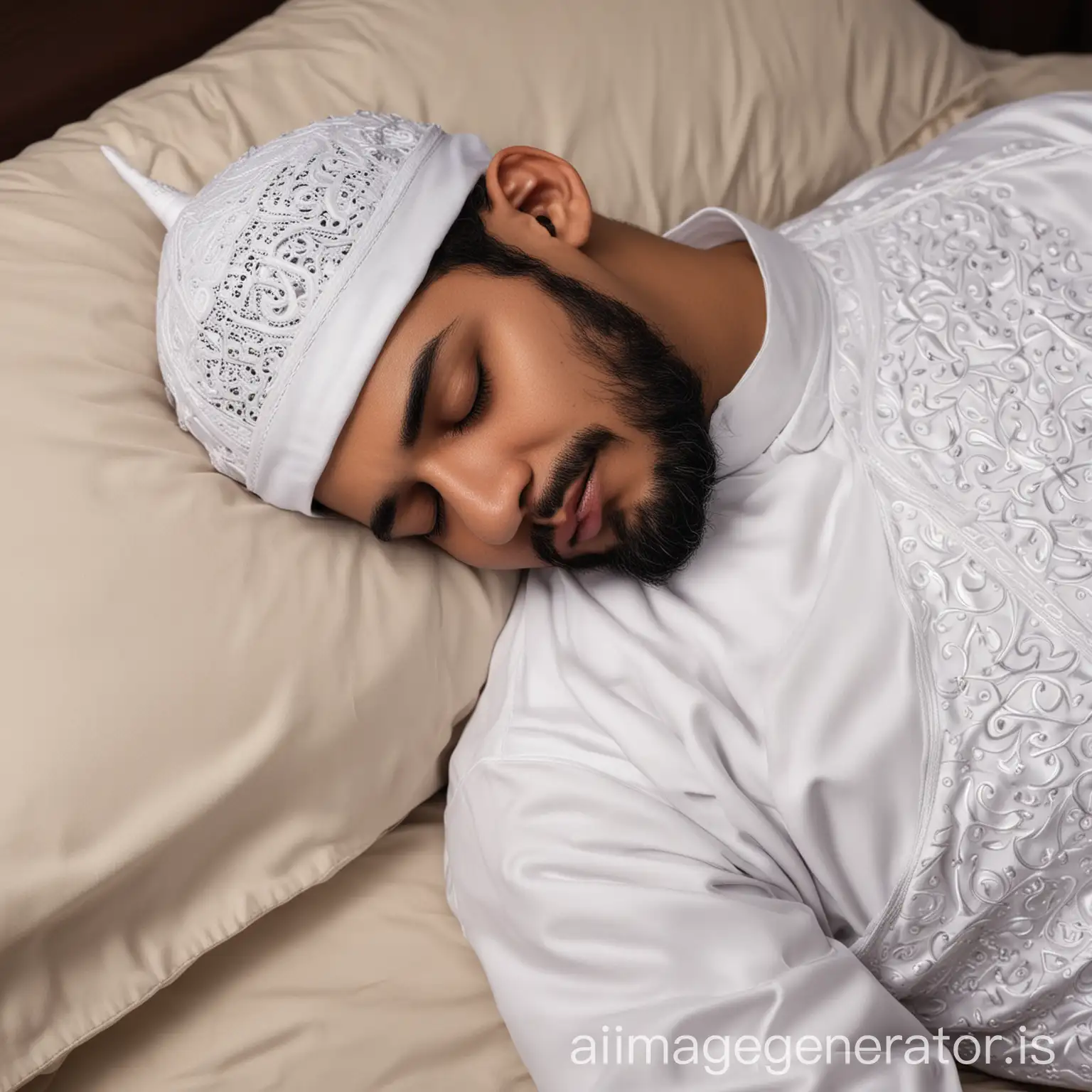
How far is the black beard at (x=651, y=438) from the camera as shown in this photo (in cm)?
123

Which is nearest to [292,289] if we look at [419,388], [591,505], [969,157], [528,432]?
[419,388]

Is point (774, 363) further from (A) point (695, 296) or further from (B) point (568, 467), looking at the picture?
(B) point (568, 467)

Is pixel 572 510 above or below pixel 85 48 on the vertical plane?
below

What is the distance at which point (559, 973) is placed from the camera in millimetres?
1157

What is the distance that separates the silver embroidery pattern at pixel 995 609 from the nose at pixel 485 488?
411 millimetres

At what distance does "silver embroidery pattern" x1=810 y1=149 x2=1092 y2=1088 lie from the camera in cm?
115


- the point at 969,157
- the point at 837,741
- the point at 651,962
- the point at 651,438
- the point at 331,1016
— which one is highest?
the point at 969,157

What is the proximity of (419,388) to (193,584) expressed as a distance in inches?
12.1

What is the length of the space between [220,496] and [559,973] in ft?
2.05

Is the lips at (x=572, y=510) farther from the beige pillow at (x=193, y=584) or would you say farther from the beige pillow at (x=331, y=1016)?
the beige pillow at (x=331, y=1016)

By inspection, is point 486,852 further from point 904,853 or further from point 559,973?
point 904,853

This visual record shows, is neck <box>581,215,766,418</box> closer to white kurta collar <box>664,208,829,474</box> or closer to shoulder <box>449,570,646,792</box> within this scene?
→ white kurta collar <box>664,208,829,474</box>

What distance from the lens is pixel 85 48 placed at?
1.70m

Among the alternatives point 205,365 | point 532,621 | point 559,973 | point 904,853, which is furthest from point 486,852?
point 205,365
